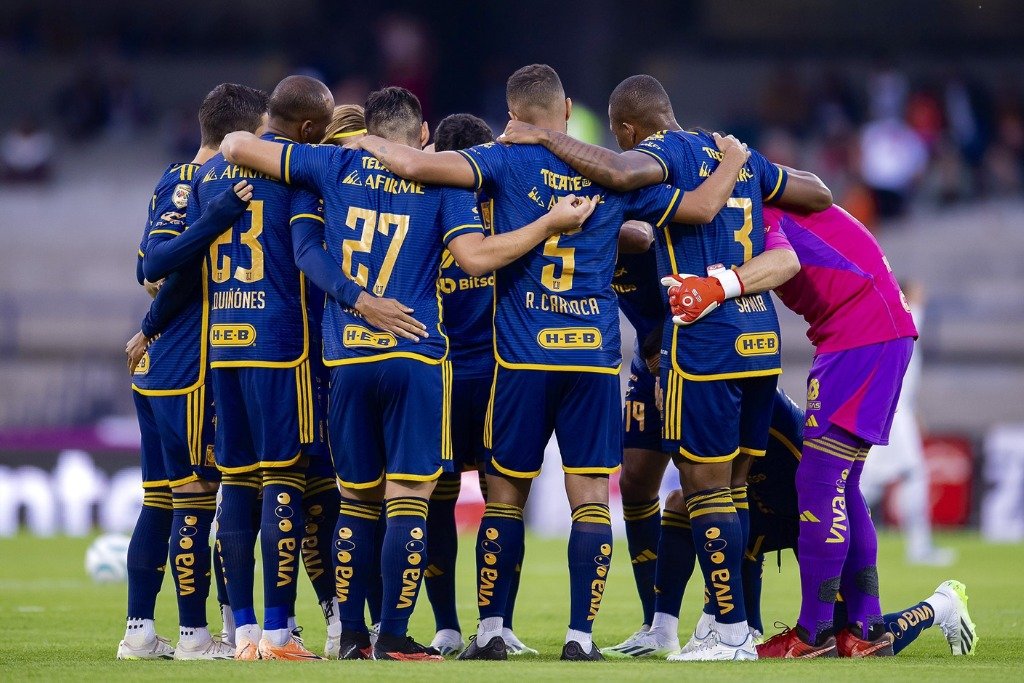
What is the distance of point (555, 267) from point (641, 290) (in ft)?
3.23

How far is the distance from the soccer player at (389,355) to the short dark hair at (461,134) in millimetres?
691

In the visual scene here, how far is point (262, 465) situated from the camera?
678 centimetres

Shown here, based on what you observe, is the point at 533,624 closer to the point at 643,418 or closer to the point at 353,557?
the point at 643,418

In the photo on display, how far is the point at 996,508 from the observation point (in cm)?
1633

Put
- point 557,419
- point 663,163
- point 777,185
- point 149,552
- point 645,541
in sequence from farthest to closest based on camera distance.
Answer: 1. point 645,541
2. point 149,552
3. point 777,185
4. point 663,163
5. point 557,419

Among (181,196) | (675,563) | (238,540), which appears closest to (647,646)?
(675,563)

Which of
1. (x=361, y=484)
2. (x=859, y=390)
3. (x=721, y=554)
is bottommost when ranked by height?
(x=721, y=554)

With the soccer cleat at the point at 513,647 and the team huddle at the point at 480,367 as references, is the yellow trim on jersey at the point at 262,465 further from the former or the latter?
the soccer cleat at the point at 513,647

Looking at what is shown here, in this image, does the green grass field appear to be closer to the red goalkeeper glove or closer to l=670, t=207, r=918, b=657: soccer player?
l=670, t=207, r=918, b=657: soccer player

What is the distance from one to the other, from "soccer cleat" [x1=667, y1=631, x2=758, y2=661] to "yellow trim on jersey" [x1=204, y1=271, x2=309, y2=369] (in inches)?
88.1

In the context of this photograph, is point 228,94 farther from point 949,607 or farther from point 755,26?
point 755,26

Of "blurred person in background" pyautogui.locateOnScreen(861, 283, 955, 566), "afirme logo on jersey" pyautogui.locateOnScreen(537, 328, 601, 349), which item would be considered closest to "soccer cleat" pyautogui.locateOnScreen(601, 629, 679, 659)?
"afirme logo on jersey" pyautogui.locateOnScreen(537, 328, 601, 349)

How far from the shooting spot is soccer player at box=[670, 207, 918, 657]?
7.03 meters

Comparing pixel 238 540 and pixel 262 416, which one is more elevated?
pixel 262 416
